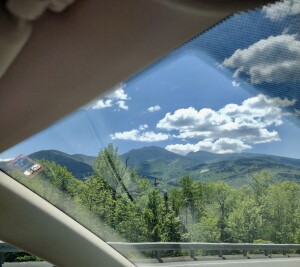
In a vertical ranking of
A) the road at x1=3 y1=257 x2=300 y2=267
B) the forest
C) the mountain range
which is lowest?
the road at x1=3 y1=257 x2=300 y2=267

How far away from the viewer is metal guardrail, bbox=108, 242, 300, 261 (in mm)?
3025

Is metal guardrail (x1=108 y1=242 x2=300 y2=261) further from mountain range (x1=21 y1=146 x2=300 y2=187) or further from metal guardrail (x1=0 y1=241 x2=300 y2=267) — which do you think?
mountain range (x1=21 y1=146 x2=300 y2=187)

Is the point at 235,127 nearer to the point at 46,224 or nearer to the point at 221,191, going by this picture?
the point at 221,191

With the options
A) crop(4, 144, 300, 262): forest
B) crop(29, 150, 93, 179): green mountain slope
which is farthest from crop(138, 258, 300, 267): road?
crop(29, 150, 93, 179): green mountain slope

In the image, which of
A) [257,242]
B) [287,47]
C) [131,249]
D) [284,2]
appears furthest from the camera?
[131,249]

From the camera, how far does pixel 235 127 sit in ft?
8.51

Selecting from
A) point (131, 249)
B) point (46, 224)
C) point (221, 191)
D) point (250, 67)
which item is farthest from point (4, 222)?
point (250, 67)

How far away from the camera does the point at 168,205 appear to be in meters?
3.12

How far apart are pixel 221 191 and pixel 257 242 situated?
444 millimetres

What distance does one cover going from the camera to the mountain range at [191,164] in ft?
8.83

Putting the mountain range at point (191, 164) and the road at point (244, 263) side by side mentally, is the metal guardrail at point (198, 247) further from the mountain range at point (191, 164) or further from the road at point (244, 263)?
the mountain range at point (191, 164)

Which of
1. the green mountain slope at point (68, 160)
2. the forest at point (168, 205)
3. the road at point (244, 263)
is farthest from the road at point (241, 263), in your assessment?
the green mountain slope at point (68, 160)

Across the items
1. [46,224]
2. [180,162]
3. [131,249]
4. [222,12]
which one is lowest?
[131,249]

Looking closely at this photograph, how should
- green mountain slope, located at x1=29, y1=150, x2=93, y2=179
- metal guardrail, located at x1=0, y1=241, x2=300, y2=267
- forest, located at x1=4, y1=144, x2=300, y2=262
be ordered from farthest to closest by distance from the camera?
green mountain slope, located at x1=29, y1=150, x2=93, y2=179
metal guardrail, located at x1=0, y1=241, x2=300, y2=267
forest, located at x1=4, y1=144, x2=300, y2=262
